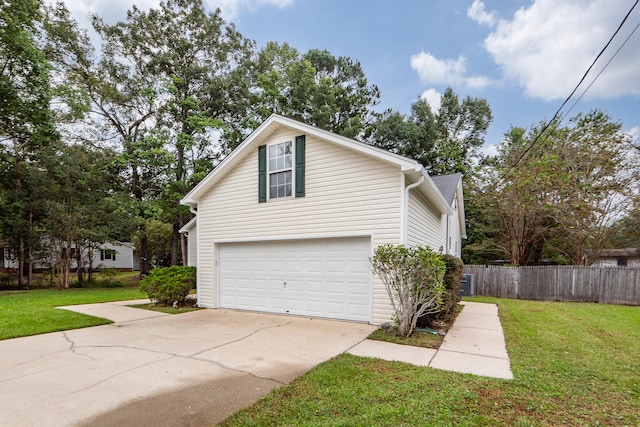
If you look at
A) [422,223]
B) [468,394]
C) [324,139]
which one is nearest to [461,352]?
[468,394]

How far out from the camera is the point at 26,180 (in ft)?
51.8

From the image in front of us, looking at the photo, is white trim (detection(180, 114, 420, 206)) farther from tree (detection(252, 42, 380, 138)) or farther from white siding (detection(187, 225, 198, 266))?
tree (detection(252, 42, 380, 138))

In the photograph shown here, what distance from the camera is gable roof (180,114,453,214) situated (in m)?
6.98

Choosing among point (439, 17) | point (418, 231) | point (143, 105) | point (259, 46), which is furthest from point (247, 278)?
point (259, 46)

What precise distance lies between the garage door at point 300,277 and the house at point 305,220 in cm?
3

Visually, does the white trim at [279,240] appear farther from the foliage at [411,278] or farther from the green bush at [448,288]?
the green bush at [448,288]

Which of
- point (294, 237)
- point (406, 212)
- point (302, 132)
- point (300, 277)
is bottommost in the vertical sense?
point (300, 277)

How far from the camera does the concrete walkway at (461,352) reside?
4.46 meters

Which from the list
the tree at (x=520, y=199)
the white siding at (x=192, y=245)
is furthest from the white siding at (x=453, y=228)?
the white siding at (x=192, y=245)

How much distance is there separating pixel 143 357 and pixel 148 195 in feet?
58.3

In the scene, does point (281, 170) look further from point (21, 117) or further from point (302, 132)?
point (21, 117)

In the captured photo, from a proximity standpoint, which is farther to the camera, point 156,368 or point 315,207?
point 315,207

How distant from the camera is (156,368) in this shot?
4457 millimetres

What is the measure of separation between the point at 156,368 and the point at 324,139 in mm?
5839
